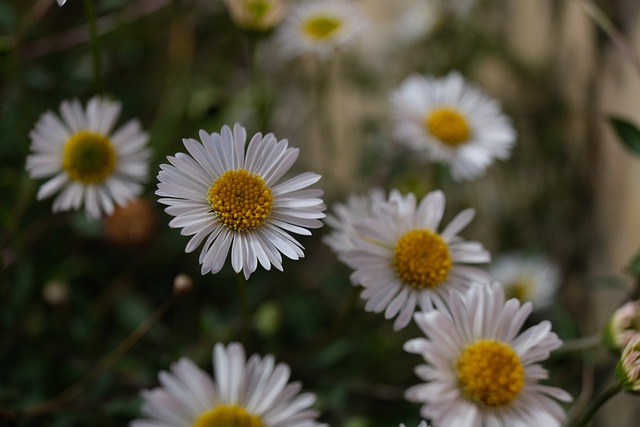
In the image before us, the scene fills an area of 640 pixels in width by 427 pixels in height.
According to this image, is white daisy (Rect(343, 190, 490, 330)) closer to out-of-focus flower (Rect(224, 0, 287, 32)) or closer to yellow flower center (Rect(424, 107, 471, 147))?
yellow flower center (Rect(424, 107, 471, 147))

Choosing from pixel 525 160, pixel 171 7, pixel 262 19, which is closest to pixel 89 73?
pixel 171 7

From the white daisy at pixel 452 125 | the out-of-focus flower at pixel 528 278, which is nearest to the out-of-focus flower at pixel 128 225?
the white daisy at pixel 452 125

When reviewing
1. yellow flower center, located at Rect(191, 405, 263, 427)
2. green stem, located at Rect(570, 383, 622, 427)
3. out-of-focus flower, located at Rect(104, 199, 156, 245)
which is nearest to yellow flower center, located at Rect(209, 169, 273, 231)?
yellow flower center, located at Rect(191, 405, 263, 427)

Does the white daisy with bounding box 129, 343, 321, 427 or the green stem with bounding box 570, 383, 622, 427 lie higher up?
the white daisy with bounding box 129, 343, 321, 427

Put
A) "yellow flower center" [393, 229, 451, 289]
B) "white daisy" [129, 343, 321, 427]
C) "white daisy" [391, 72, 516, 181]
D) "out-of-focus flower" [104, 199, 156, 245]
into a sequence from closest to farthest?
"white daisy" [129, 343, 321, 427], "yellow flower center" [393, 229, 451, 289], "white daisy" [391, 72, 516, 181], "out-of-focus flower" [104, 199, 156, 245]

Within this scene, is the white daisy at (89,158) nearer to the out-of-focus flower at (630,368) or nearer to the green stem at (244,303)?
the green stem at (244,303)

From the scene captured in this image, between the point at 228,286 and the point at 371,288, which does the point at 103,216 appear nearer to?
the point at 228,286
